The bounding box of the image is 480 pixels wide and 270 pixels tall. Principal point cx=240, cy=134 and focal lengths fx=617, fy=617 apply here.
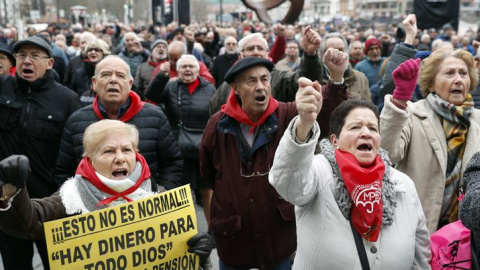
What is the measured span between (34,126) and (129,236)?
62.9 inches

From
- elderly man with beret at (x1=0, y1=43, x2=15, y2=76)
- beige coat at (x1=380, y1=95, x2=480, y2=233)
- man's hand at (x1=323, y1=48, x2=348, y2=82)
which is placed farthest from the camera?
elderly man with beret at (x1=0, y1=43, x2=15, y2=76)

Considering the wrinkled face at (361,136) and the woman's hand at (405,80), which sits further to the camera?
the woman's hand at (405,80)

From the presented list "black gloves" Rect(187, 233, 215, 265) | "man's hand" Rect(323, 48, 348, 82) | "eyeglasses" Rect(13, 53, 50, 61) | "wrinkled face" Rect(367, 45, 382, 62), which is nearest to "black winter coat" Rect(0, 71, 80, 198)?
"eyeglasses" Rect(13, 53, 50, 61)

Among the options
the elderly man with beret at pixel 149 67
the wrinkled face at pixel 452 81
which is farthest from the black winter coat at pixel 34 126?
the elderly man with beret at pixel 149 67

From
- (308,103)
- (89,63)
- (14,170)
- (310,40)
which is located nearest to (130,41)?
(89,63)

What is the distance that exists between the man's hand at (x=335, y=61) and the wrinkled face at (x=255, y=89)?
45cm

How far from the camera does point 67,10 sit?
6278 cm

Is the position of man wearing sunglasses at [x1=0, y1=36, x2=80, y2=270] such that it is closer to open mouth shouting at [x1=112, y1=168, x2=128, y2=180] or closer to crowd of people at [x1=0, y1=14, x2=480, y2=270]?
crowd of people at [x1=0, y1=14, x2=480, y2=270]

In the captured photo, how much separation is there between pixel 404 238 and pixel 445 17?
8.60 m

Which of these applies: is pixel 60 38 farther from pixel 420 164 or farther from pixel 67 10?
pixel 67 10

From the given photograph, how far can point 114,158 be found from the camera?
300cm

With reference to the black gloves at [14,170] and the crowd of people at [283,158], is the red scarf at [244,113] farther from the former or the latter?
the black gloves at [14,170]

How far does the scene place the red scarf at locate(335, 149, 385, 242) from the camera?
2.57 meters

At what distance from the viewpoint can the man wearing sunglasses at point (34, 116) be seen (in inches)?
164
